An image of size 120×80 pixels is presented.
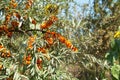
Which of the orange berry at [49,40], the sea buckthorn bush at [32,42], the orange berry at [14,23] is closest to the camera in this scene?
the sea buckthorn bush at [32,42]

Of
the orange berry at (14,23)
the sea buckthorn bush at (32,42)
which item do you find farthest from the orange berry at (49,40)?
the orange berry at (14,23)

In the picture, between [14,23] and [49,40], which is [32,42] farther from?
[14,23]

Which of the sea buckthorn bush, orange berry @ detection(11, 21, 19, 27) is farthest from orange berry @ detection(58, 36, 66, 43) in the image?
orange berry @ detection(11, 21, 19, 27)

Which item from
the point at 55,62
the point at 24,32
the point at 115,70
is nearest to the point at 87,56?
the point at 55,62

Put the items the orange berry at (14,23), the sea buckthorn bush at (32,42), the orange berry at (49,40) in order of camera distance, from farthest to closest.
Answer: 1. the orange berry at (14,23)
2. the orange berry at (49,40)
3. the sea buckthorn bush at (32,42)

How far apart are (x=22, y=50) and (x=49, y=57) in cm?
23

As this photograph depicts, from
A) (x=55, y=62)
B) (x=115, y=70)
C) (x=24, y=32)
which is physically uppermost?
(x=24, y=32)

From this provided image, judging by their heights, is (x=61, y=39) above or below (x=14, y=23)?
below

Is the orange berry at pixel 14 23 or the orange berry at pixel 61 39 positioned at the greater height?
the orange berry at pixel 14 23

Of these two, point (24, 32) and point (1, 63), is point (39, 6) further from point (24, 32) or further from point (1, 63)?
point (1, 63)

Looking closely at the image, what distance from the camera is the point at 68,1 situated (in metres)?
3.67

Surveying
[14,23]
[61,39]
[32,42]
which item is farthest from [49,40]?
[14,23]

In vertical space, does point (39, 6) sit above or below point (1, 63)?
above

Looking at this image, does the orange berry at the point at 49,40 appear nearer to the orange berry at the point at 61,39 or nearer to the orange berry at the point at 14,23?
the orange berry at the point at 61,39
